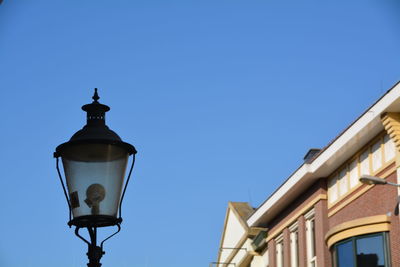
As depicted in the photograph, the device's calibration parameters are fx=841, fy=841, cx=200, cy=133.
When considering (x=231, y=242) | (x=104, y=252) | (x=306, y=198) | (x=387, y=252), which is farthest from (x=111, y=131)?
(x=231, y=242)

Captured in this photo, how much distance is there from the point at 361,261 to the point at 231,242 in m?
17.5

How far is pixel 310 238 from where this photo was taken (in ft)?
95.7

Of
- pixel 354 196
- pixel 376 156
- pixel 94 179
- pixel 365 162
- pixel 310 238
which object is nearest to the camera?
pixel 94 179

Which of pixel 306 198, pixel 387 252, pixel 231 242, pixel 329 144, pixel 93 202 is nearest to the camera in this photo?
pixel 93 202

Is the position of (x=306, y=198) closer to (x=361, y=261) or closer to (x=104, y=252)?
(x=361, y=261)

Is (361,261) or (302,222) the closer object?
(361,261)

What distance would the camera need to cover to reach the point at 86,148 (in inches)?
299

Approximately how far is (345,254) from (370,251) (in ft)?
5.08

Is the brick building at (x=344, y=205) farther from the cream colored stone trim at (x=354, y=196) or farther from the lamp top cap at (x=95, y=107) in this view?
the lamp top cap at (x=95, y=107)

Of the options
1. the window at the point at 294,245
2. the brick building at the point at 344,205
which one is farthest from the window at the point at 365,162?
the window at the point at 294,245

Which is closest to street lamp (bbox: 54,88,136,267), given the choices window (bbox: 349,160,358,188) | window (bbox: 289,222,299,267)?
window (bbox: 349,160,358,188)

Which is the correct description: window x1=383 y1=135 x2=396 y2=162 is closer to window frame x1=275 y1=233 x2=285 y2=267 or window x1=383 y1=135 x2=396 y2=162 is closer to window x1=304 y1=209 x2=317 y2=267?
window x1=304 y1=209 x2=317 y2=267

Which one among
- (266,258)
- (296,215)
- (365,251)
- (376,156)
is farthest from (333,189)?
(266,258)

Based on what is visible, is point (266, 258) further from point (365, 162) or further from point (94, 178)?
point (94, 178)
